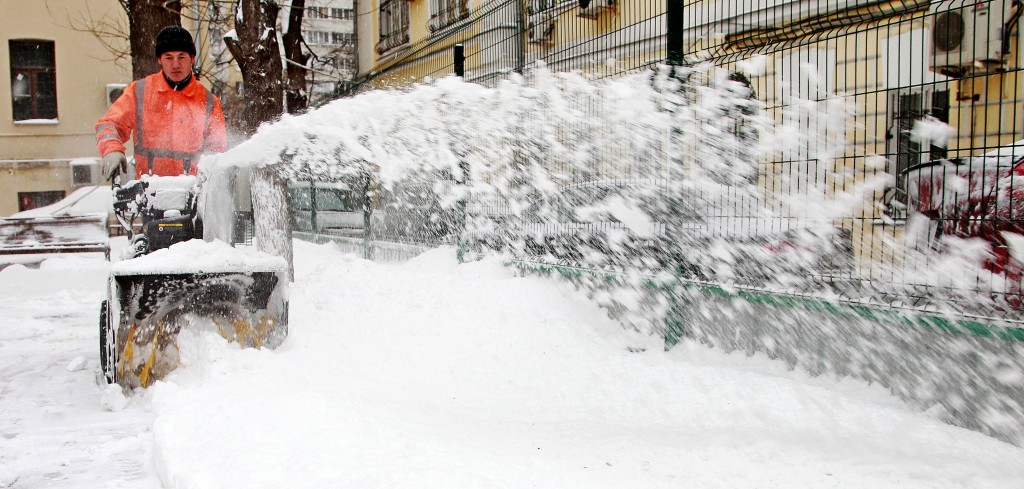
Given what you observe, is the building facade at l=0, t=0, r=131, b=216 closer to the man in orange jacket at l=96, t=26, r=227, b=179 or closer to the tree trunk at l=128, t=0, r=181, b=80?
the tree trunk at l=128, t=0, r=181, b=80

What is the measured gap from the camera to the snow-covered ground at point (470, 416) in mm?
2824

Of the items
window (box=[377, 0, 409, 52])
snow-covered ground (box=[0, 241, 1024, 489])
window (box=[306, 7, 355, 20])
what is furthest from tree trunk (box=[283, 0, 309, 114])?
snow-covered ground (box=[0, 241, 1024, 489])

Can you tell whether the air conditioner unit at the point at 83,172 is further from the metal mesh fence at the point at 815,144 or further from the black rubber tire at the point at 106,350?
the black rubber tire at the point at 106,350

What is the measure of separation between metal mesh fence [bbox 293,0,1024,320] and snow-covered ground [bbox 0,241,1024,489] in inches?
23.9

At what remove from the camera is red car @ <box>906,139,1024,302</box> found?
3377 mm

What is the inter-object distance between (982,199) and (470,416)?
2.60m

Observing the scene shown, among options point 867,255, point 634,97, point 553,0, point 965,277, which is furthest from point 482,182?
point 965,277

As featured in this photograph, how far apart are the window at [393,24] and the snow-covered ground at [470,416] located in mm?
14880

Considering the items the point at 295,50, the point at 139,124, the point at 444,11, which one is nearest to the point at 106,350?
the point at 139,124

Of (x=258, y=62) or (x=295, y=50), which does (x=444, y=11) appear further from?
(x=258, y=62)

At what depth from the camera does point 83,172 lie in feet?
72.4

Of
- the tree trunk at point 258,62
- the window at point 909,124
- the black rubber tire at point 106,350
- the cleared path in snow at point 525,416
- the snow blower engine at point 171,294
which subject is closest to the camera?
the cleared path in snow at point 525,416

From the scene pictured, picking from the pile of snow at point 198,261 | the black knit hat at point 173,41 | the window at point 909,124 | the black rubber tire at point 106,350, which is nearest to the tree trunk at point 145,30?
the black knit hat at point 173,41

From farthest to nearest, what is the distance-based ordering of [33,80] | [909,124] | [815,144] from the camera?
[33,80] < [815,144] < [909,124]
